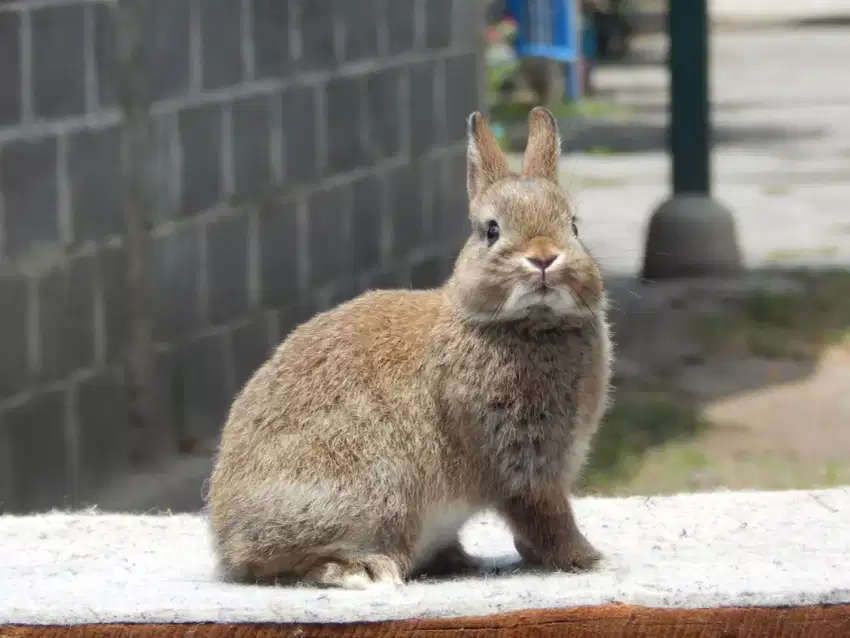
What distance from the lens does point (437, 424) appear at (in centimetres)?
360

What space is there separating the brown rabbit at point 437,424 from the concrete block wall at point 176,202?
8.38ft

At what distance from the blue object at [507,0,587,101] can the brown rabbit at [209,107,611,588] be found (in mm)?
18180

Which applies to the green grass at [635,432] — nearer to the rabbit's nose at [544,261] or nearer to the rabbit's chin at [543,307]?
the rabbit's chin at [543,307]

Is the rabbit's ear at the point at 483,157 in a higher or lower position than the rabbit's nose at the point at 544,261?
higher

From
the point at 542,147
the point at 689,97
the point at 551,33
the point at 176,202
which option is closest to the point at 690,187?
the point at 689,97

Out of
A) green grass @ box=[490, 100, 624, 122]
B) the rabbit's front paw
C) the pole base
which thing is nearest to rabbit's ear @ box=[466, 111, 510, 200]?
the rabbit's front paw

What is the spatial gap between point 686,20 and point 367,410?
7.91 metres

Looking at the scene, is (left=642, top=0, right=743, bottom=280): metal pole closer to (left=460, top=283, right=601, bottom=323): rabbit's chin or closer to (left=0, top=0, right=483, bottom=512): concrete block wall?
(left=0, top=0, right=483, bottom=512): concrete block wall

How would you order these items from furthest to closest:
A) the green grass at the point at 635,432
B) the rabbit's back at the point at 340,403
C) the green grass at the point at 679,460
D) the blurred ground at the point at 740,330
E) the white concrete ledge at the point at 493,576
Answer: the blurred ground at the point at 740,330 → the green grass at the point at 635,432 → the green grass at the point at 679,460 → the rabbit's back at the point at 340,403 → the white concrete ledge at the point at 493,576

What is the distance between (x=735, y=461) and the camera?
7.42 metres

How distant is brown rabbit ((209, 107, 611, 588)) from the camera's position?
349 centimetres

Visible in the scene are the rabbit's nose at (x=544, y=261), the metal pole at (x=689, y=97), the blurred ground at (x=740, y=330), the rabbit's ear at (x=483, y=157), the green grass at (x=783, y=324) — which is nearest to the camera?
the rabbit's nose at (x=544, y=261)

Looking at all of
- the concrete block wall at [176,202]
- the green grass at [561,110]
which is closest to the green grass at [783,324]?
the concrete block wall at [176,202]

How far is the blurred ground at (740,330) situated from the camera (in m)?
7.44
